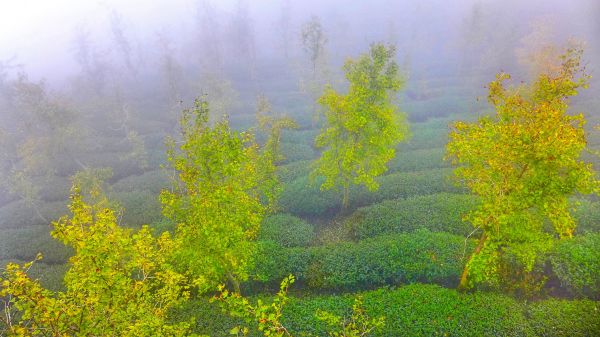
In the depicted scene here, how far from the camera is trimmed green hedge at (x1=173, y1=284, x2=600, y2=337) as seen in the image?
16.1 meters

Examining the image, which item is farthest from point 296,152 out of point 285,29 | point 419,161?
point 285,29

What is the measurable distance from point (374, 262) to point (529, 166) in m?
11.0

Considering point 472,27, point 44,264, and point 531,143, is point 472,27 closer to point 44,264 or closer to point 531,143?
point 531,143

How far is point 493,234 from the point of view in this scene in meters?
16.0

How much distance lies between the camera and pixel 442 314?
1695cm

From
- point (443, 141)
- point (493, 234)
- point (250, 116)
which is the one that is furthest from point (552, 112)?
point (250, 116)

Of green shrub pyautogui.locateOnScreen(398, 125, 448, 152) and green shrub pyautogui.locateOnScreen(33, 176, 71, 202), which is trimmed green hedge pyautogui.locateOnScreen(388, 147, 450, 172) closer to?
green shrub pyautogui.locateOnScreen(398, 125, 448, 152)

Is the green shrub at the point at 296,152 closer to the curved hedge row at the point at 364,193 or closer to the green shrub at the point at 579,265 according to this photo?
the curved hedge row at the point at 364,193

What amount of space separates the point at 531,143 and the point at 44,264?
3346 cm

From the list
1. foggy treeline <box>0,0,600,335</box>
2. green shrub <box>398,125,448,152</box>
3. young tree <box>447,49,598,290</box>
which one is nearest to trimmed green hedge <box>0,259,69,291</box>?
foggy treeline <box>0,0,600,335</box>

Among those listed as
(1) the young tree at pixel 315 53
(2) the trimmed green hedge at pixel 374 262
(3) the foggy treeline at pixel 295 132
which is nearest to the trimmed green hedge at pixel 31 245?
(3) the foggy treeline at pixel 295 132

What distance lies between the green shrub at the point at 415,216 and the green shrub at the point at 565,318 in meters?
7.37

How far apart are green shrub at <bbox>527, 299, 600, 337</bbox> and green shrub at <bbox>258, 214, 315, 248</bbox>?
15.2 meters

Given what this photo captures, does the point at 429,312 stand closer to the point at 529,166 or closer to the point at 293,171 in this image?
the point at 529,166
